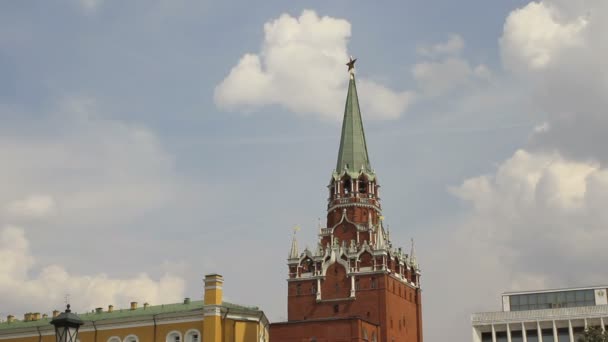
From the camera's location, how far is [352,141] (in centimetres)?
10994

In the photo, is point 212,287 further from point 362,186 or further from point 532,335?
point 532,335

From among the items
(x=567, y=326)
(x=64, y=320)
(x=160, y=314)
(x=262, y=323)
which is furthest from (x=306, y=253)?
(x=64, y=320)

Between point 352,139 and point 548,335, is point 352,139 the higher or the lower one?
the higher one

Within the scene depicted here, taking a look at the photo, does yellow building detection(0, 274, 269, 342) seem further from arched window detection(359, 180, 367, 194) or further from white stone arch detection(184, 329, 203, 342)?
arched window detection(359, 180, 367, 194)

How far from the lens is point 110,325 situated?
91.6m

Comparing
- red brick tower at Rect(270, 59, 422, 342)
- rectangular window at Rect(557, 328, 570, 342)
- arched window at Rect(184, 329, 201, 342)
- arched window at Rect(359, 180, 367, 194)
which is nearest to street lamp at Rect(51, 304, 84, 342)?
arched window at Rect(184, 329, 201, 342)

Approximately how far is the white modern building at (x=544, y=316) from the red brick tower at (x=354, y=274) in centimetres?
1119

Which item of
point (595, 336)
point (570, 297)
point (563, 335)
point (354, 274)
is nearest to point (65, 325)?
point (595, 336)

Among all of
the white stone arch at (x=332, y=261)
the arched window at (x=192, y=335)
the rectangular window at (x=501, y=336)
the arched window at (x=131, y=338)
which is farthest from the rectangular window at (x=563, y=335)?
the arched window at (x=131, y=338)

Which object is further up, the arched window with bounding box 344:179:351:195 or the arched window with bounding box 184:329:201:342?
the arched window with bounding box 344:179:351:195

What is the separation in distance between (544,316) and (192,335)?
46.4m

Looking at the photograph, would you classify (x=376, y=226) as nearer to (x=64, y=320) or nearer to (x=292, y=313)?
(x=292, y=313)

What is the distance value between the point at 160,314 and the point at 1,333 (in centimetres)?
2034

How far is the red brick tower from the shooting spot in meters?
96.1
